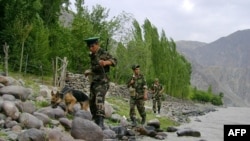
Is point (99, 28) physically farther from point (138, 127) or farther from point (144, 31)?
point (138, 127)

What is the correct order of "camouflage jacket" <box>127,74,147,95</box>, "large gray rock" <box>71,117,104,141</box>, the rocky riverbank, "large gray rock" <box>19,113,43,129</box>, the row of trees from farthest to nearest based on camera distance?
the row of trees
"camouflage jacket" <box>127,74,147,95</box>
"large gray rock" <box>19,113,43,129</box>
"large gray rock" <box>71,117,104,141</box>
the rocky riverbank

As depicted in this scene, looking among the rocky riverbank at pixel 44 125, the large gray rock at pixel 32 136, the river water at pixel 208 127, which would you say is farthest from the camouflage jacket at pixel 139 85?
the large gray rock at pixel 32 136

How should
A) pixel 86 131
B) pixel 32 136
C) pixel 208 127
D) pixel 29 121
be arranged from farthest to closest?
pixel 208 127
pixel 29 121
pixel 86 131
pixel 32 136

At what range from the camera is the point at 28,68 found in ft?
93.6

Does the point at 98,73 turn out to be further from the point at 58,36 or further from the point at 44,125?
the point at 58,36

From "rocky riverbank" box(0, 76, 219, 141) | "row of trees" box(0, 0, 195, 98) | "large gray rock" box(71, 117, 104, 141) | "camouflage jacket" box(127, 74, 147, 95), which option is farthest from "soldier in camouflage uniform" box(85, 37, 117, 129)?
"row of trees" box(0, 0, 195, 98)

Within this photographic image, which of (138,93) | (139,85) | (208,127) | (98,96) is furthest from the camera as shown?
(208,127)

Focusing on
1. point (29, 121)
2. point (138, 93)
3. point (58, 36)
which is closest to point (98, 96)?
point (29, 121)

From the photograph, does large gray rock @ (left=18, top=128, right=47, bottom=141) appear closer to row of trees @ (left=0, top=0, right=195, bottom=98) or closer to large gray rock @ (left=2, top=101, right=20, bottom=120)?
large gray rock @ (left=2, top=101, right=20, bottom=120)

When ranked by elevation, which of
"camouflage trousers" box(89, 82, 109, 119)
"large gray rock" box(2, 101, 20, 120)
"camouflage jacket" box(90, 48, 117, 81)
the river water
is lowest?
the river water

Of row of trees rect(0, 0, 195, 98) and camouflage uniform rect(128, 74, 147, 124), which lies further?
row of trees rect(0, 0, 195, 98)

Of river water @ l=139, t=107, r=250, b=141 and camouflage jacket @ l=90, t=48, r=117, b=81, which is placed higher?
camouflage jacket @ l=90, t=48, r=117, b=81

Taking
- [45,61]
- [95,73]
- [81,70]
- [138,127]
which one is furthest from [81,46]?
[95,73]

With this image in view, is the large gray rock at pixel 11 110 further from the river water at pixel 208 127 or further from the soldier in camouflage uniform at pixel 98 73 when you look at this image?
the river water at pixel 208 127
